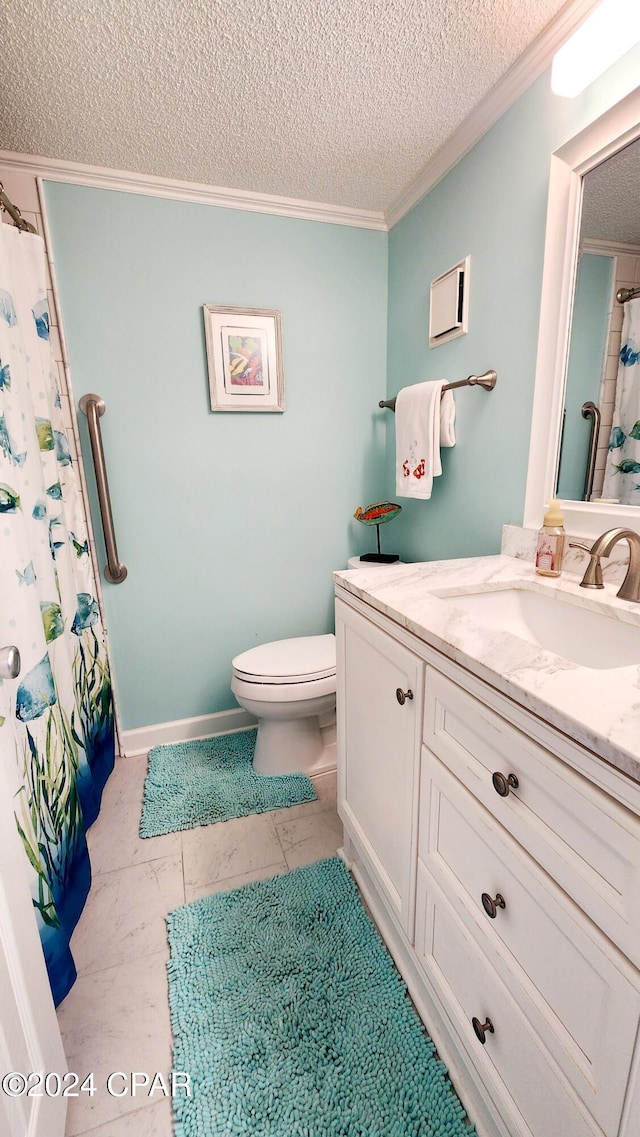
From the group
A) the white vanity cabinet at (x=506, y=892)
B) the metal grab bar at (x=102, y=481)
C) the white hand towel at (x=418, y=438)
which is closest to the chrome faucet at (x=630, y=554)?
the white vanity cabinet at (x=506, y=892)

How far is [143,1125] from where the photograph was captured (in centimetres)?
81

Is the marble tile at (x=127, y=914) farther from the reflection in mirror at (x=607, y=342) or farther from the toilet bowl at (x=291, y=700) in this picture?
the reflection in mirror at (x=607, y=342)

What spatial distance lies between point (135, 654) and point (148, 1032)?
113cm

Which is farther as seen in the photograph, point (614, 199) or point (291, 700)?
point (291, 700)

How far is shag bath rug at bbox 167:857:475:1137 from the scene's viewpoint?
2.62ft

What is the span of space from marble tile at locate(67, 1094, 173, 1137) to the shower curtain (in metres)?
1.49

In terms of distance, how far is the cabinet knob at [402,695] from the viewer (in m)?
0.85

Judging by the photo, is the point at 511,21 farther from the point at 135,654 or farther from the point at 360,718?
the point at 135,654

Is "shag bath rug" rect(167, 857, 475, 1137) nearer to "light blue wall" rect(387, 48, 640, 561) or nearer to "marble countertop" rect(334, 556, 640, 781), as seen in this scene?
"marble countertop" rect(334, 556, 640, 781)

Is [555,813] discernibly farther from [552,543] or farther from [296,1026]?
[296,1026]

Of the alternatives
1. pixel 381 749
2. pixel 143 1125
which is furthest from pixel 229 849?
pixel 381 749

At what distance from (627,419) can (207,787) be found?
5.52ft

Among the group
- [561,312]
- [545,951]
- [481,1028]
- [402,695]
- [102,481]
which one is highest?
[561,312]

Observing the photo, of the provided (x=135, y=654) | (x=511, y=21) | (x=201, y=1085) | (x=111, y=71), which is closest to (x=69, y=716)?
(x=135, y=654)
